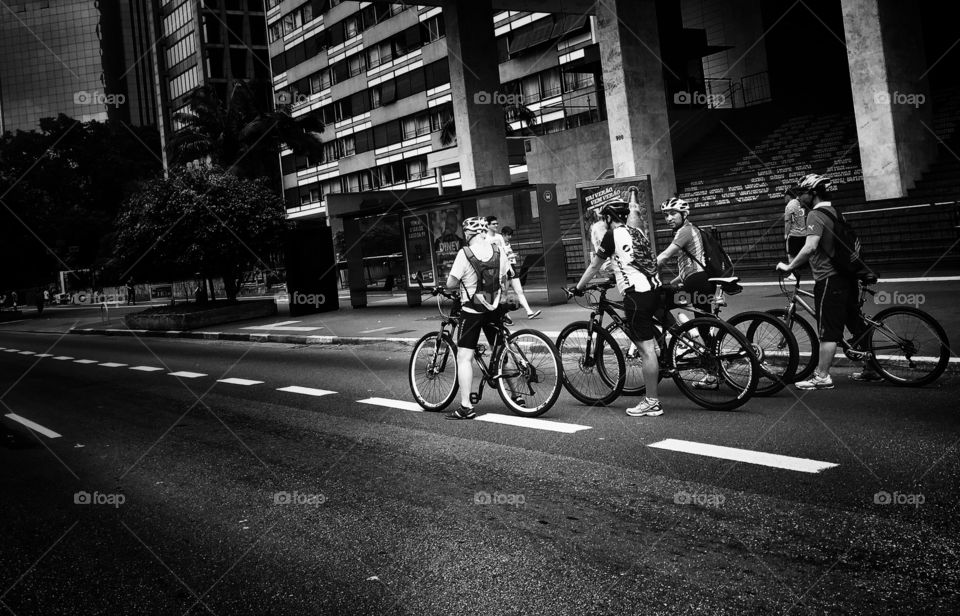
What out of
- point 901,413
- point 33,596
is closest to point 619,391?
point 901,413

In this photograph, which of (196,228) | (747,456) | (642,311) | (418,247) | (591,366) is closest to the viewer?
(747,456)

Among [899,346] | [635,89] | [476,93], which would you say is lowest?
[899,346]

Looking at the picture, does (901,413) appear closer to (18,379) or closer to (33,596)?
(33,596)

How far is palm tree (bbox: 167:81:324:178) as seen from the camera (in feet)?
159

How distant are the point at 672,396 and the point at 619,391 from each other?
697 millimetres

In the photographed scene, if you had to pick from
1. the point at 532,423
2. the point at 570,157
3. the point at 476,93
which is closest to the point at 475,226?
the point at 532,423

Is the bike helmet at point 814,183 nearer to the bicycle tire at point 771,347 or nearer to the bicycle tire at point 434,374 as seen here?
the bicycle tire at point 771,347

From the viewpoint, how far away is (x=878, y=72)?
2042cm

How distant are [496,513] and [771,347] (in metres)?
3.88

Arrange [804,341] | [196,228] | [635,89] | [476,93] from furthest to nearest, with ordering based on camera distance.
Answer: [476,93] < [635,89] < [196,228] < [804,341]

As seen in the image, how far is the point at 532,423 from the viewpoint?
23.8 feet

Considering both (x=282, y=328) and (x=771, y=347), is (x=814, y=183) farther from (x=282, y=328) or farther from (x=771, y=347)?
(x=282, y=328)

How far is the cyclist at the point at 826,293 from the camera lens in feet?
24.8

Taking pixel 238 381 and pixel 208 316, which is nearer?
pixel 238 381
